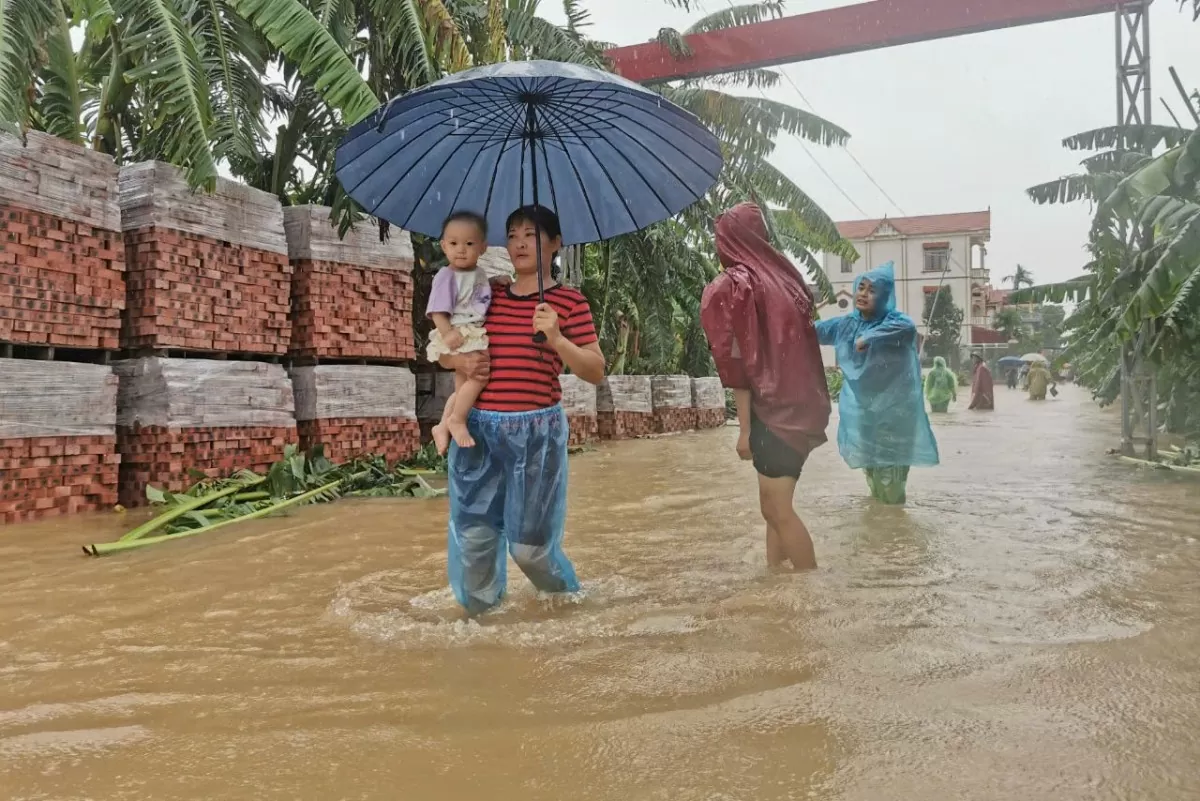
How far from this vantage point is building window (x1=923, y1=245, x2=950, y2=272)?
4447cm

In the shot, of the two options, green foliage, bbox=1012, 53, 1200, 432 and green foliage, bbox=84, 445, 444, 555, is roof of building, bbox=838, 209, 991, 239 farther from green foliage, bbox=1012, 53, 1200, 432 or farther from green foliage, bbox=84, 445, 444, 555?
green foliage, bbox=84, 445, 444, 555

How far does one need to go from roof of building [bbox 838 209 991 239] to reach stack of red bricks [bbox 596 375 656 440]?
33096 mm

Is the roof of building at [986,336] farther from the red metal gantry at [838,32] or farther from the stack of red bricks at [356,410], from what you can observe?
the stack of red bricks at [356,410]

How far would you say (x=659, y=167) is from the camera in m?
3.20

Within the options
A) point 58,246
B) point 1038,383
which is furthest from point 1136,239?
point 1038,383

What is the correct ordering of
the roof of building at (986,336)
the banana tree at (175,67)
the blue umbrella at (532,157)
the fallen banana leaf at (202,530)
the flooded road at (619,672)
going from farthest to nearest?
the roof of building at (986,336) < the banana tree at (175,67) < the fallen banana leaf at (202,530) < the blue umbrella at (532,157) < the flooded road at (619,672)

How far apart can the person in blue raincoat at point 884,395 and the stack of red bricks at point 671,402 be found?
8478 millimetres

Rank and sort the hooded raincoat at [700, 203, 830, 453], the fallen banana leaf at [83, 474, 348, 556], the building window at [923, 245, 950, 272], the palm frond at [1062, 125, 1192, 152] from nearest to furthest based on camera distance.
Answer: the hooded raincoat at [700, 203, 830, 453] → the fallen banana leaf at [83, 474, 348, 556] → the palm frond at [1062, 125, 1192, 152] → the building window at [923, 245, 950, 272]

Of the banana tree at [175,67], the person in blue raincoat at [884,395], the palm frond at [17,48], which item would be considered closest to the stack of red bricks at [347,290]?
the banana tree at [175,67]

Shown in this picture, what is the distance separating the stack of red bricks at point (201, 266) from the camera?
5789mm

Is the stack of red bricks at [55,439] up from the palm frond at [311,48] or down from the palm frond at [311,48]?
down

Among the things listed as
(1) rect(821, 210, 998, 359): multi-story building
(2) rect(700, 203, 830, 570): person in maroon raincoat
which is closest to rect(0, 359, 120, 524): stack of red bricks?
(2) rect(700, 203, 830, 570): person in maroon raincoat

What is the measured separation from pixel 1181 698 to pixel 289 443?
234 inches

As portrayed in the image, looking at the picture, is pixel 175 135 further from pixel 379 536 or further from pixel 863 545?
pixel 863 545
